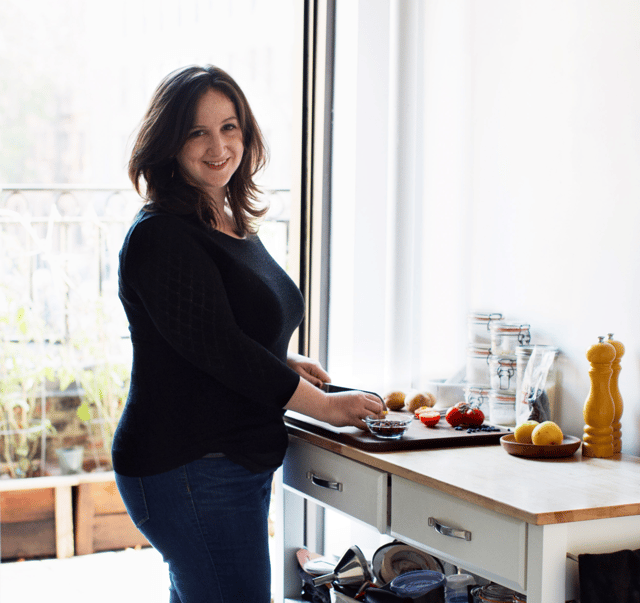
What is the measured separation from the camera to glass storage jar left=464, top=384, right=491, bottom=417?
1.85 m

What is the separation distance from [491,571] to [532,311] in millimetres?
793

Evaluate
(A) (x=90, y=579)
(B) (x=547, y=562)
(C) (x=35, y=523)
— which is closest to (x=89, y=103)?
(C) (x=35, y=523)

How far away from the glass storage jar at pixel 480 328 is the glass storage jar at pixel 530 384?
170 mm

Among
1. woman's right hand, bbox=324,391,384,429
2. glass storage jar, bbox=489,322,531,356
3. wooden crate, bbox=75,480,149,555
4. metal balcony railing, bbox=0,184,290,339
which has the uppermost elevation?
metal balcony railing, bbox=0,184,290,339

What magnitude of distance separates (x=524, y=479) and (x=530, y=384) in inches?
16.9

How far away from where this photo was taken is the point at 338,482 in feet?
4.98

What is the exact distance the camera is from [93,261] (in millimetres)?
3301

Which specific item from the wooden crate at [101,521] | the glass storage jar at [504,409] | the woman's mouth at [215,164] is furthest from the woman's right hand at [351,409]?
the wooden crate at [101,521]

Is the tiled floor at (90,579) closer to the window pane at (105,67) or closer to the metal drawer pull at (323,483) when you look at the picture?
the metal drawer pull at (323,483)

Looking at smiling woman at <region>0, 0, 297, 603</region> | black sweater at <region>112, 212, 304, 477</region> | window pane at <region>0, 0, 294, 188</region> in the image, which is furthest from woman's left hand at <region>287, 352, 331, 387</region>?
window pane at <region>0, 0, 294, 188</region>

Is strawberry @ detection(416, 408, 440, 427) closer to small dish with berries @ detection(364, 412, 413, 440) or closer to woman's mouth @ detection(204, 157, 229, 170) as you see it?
small dish with berries @ detection(364, 412, 413, 440)

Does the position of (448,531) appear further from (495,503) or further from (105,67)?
(105,67)

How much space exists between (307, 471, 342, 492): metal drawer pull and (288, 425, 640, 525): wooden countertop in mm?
76

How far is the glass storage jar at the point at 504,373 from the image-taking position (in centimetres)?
177
